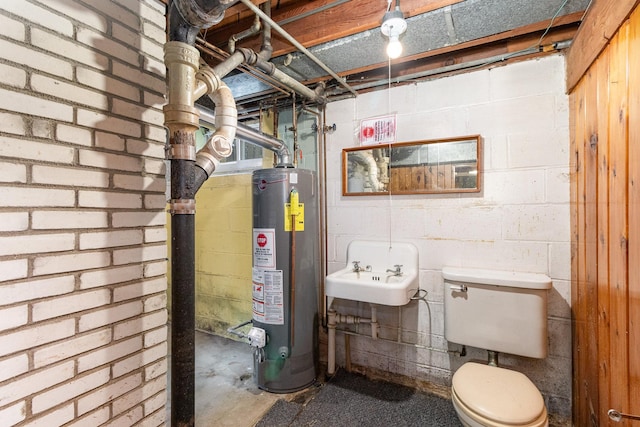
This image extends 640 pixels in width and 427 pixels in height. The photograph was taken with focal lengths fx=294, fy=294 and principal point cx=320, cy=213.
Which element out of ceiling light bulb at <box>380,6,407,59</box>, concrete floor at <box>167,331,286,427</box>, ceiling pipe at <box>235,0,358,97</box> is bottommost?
concrete floor at <box>167,331,286,427</box>

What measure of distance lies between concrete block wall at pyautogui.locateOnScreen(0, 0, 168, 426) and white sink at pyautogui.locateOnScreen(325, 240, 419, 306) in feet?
3.35

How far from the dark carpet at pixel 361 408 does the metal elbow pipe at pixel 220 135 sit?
155 centimetres

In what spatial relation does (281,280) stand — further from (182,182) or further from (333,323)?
(182,182)

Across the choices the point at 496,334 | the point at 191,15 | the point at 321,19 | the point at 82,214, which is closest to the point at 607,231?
the point at 496,334

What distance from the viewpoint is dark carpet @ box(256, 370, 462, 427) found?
1.75 metres

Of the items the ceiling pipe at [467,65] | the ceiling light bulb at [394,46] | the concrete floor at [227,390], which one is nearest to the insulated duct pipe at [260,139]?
the ceiling pipe at [467,65]

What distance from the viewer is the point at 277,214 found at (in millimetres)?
2010

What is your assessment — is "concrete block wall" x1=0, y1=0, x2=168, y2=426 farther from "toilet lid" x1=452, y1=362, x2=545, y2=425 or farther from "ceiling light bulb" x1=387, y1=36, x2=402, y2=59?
"toilet lid" x1=452, y1=362, x2=545, y2=425

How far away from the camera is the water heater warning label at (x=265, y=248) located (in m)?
2.01

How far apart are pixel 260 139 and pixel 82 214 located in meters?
1.20

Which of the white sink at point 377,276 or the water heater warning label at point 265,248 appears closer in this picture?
the white sink at point 377,276

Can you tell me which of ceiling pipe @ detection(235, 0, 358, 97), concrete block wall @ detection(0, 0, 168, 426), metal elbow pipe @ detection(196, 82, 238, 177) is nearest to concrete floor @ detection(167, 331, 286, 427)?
concrete block wall @ detection(0, 0, 168, 426)

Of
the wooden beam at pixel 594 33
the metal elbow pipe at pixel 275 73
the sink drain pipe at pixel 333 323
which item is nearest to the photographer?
the wooden beam at pixel 594 33

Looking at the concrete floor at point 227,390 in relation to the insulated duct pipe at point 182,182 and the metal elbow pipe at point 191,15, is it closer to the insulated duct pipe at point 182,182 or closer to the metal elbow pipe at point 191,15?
the insulated duct pipe at point 182,182
